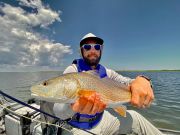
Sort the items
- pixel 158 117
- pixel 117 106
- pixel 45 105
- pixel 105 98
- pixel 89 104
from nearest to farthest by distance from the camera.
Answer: pixel 89 104
pixel 105 98
pixel 117 106
pixel 45 105
pixel 158 117

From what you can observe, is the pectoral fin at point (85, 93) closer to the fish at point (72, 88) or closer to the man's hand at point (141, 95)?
the fish at point (72, 88)

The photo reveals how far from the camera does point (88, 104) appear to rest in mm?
2600

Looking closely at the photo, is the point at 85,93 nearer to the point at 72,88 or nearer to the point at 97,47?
the point at 72,88

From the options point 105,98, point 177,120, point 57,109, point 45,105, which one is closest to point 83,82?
point 105,98

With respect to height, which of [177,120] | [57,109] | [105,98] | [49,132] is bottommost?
[177,120]

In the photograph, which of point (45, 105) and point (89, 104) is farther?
point (45, 105)

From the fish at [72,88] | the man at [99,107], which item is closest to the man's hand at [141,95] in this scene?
the man at [99,107]

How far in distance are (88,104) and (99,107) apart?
0.72 feet

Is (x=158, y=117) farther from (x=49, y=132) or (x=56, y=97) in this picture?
(x=56, y=97)

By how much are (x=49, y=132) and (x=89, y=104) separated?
1.89 meters

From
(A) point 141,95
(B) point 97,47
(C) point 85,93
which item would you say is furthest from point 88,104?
(B) point 97,47

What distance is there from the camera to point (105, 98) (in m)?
2.85

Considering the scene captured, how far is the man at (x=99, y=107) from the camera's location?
2.74 meters

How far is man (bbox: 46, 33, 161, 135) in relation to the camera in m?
2.74
